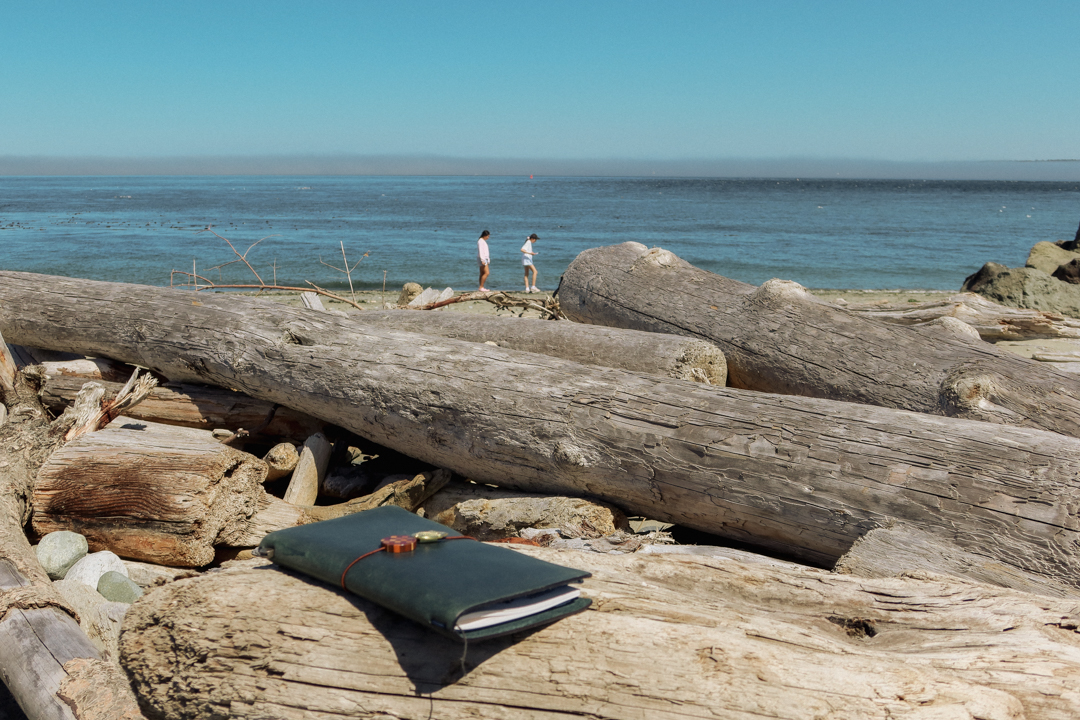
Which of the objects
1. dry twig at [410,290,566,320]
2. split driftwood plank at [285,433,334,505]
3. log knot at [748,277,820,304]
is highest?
log knot at [748,277,820,304]

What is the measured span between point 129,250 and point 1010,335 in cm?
2880

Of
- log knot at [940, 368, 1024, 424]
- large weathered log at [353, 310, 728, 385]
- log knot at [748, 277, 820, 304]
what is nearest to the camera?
log knot at [940, 368, 1024, 424]

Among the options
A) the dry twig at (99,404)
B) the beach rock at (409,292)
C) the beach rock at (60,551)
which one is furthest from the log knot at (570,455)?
the beach rock at (409,292)

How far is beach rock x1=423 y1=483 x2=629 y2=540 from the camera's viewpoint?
4.08 m

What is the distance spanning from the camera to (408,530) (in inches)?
91.6

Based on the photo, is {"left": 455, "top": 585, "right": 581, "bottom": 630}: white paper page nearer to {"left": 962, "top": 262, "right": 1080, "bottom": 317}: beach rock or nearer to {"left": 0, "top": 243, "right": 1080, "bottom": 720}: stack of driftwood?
{"left": 0, "top": 243, "right": 1080, "bottom": 720}: stack of driftwood

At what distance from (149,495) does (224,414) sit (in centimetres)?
137

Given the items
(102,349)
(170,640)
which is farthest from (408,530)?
(102,349)

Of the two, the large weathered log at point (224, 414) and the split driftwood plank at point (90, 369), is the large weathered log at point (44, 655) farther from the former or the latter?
the split driftwood plank at point (90, 369)

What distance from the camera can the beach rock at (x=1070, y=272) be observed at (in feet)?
48.8

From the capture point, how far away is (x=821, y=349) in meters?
5.70

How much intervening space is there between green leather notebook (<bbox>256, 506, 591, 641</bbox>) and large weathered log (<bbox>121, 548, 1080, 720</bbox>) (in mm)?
78

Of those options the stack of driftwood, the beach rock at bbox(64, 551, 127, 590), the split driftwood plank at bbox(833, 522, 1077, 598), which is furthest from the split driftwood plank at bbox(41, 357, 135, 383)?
the split driftwood plank at bbox(833, 522, 1077, 598)

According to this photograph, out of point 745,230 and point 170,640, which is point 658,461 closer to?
point 170,640
